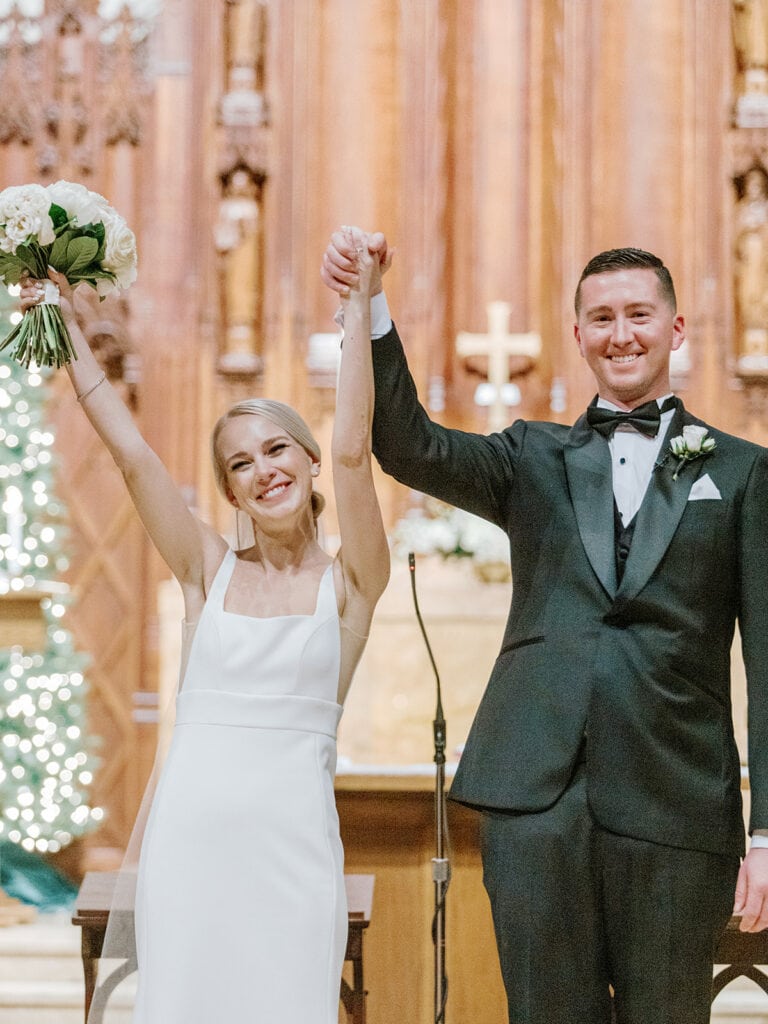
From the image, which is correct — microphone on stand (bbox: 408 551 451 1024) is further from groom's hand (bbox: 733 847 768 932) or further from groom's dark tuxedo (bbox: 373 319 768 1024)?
groom's hand (bbox: 733 847 768 932)

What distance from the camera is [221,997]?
2227 mm

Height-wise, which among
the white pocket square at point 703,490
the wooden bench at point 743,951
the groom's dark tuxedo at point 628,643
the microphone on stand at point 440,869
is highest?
the white pocket square at point 703,490

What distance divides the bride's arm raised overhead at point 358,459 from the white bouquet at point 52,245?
47 cm

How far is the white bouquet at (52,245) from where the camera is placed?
2.37m

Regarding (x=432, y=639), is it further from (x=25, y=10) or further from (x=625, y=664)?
(x=25, y=10)


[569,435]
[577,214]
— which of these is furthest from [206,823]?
[577,214]

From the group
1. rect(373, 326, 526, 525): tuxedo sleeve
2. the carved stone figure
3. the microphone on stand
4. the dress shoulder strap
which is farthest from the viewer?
the carved stone figure

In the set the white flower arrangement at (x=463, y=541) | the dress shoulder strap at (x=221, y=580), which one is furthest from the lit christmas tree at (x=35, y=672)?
the dress shoulder strap at (x=221, y=580)

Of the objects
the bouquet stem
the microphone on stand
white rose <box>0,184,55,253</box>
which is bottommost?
the microphone on stand

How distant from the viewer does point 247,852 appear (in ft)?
7.41

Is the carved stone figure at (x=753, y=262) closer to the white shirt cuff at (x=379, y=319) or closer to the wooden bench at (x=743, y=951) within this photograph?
the wooden bench at (x=743, y=951)

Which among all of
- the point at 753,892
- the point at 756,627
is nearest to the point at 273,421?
the point at 756,627

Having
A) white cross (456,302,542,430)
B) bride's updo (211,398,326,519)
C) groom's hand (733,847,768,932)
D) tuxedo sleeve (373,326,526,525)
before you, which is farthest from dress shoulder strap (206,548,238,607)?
white cross (456,302,542,430)

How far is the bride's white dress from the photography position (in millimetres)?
2229
